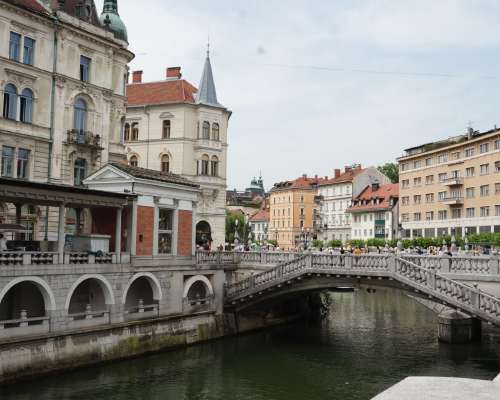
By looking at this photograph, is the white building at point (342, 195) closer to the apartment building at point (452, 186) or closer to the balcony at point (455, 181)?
the apartment building at point (452, 186)

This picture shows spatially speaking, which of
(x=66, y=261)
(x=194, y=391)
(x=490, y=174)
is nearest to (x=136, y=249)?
(x=66, y=261)

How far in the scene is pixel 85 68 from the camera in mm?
44406

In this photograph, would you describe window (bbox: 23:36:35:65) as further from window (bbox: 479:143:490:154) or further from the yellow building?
the yellow building

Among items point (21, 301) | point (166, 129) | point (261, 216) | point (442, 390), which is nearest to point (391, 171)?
point (261, 216)

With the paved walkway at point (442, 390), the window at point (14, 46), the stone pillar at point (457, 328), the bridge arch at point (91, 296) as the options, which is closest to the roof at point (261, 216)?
the stone pillar at point (457, 328)

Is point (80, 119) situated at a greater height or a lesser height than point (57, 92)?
lesser

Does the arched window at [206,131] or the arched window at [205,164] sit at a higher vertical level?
the arched window at [206,131]

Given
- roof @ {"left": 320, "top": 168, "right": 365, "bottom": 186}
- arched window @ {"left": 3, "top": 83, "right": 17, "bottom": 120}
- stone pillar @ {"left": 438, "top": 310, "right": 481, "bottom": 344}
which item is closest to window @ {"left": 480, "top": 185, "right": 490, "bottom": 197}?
stone pillar @ {"left": 438, "top": 310, "right": 481, "bottom": 344}

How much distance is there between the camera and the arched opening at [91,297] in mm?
32844

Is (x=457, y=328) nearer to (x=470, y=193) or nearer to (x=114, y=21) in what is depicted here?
(x=114, y=21)

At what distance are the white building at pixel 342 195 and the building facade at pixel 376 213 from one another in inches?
91.9

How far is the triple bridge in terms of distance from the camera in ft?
97.5

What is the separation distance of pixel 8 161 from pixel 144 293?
11955mm

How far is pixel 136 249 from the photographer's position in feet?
117
